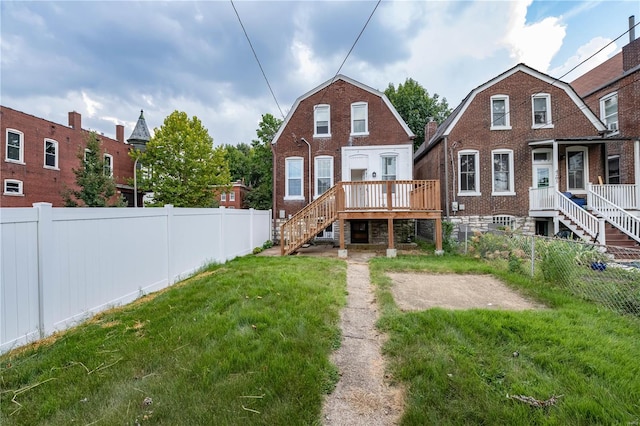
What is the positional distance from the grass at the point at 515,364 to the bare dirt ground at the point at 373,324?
178 mm

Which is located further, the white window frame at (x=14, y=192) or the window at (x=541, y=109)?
the white window frame at (x=14, y=192)

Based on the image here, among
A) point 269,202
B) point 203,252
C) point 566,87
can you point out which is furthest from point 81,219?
point 269,202

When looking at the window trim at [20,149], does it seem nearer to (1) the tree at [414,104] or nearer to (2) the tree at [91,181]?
(2) the tree at [91,181]

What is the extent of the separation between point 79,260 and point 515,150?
47.9ft

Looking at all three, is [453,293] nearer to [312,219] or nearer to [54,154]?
[312,219]

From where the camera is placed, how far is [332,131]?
1330cm

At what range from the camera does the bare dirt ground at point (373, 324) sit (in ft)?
7.21

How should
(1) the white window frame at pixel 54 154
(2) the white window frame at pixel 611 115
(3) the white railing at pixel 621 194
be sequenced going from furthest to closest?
(1) the white window frame at pixel 54 154, (2) the white window frame at pixel 611 115, (3) the white railing at pixel 621 194

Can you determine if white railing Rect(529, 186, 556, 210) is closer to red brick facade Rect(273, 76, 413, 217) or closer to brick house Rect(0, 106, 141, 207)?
red brick facade Rect(273, 76, 413, 217)

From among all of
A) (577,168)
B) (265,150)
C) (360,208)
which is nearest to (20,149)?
(265,150)

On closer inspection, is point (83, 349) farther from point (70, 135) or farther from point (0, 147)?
point (70, 135)

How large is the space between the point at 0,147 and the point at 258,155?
15302mm

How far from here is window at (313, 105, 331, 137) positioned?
44.0 feet

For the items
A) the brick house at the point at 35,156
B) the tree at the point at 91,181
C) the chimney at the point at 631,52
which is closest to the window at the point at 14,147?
the brick house at the point at 35,156
